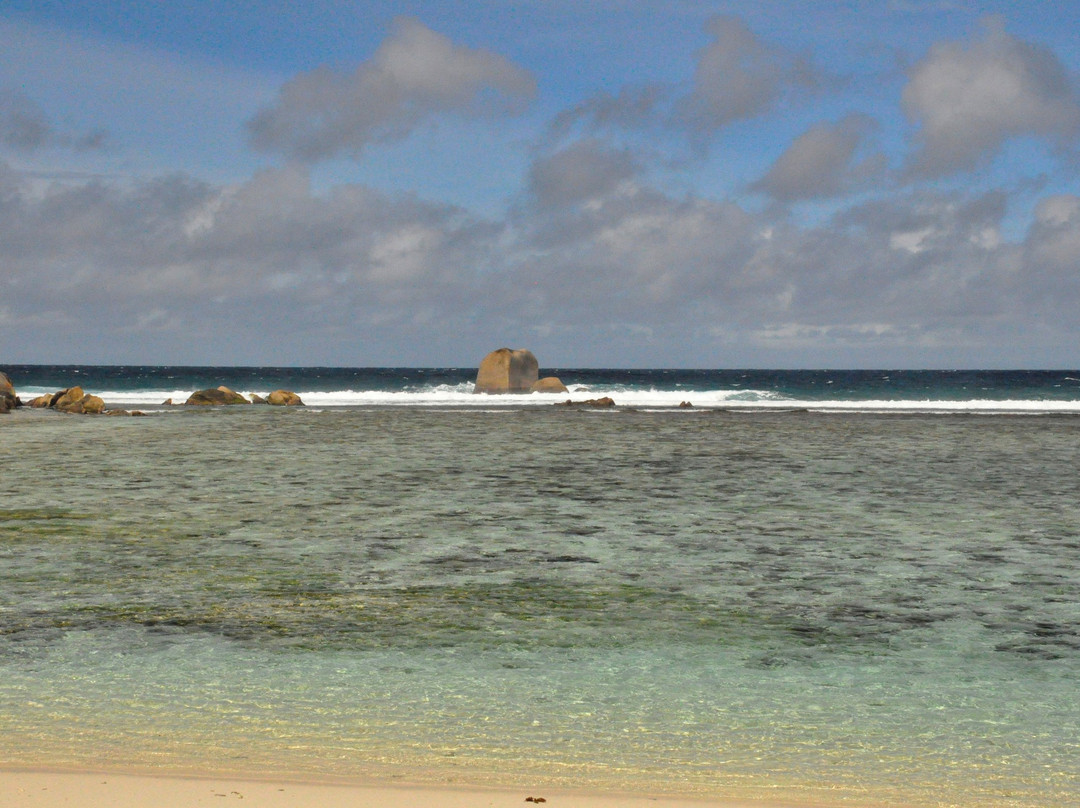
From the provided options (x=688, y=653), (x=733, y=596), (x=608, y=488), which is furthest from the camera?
(x=608, y=488)

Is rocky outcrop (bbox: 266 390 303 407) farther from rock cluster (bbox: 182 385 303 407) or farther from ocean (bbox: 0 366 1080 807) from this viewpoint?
ocean (bbox: 0 366 1080 807)

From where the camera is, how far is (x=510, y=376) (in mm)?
75625

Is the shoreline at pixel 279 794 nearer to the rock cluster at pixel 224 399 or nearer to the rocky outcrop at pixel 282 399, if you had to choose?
the rock cluster at pixel 224 399

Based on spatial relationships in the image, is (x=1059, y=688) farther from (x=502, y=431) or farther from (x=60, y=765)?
(x=502, y=431)

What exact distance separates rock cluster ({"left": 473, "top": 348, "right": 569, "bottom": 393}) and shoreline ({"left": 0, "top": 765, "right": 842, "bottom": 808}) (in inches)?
2763

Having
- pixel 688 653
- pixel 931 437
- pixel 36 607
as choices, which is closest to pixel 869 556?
pixel 688 653

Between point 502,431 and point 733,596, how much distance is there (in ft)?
81.3

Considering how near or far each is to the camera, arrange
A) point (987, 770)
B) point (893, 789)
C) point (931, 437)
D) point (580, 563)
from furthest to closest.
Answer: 1. point (931, 437)
2. point (580, 563)
3. point (987, 770)
4. point (893, 789)

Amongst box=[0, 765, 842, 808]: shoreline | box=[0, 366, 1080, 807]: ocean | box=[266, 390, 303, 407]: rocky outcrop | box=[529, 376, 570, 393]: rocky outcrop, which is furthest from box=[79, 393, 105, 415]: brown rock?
box=[0, 765, 842, 808]: shoreline

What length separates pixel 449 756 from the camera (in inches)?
210

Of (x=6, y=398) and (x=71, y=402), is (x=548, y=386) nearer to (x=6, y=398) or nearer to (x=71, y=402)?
(x=71, y=402)

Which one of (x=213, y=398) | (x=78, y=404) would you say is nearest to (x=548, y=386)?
(x=213, y=398)

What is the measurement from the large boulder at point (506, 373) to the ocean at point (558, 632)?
5609cm

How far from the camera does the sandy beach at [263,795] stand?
4547mm
